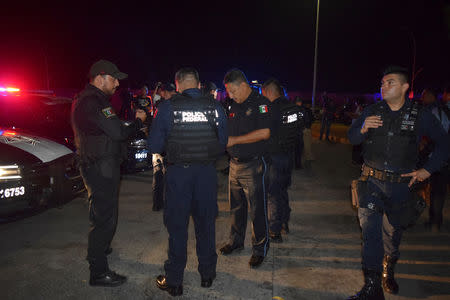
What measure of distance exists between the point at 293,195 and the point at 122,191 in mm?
3317

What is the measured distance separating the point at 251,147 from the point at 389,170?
1338mm

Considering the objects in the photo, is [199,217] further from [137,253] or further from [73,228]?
[73,228]

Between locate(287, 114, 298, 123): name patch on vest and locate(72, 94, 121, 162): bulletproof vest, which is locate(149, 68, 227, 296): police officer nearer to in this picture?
locate(72, 94, 121, 162): bulletproof vest

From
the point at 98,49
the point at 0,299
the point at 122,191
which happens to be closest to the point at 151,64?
the point at 98,49

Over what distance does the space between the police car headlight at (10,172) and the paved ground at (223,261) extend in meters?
0.89

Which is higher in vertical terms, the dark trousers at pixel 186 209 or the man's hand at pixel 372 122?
the man's hand at pixel 372 122

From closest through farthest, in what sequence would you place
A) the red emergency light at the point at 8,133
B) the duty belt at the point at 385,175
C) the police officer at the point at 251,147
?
the duty belt at the point at 385,175 < the police officer at the point at 251,147 < the red emergency light at the point at 8,133

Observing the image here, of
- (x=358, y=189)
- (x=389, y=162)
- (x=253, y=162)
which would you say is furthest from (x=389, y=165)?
(x=253, y=162)

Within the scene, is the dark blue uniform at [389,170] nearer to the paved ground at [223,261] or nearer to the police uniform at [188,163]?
the paved ground at [223,261]

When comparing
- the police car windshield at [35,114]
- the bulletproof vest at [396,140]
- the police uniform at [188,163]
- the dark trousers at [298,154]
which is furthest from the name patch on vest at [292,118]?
the police car windshield at [35,114]

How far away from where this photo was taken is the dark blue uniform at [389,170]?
9.02 feet

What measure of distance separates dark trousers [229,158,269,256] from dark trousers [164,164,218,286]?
0.53m

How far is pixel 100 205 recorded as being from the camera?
3.00 metres

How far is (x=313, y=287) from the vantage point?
3.01 m
